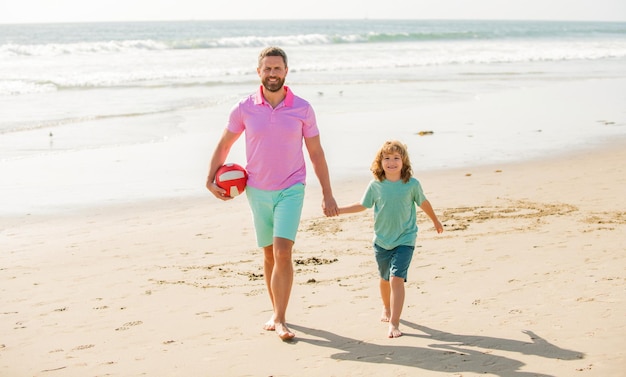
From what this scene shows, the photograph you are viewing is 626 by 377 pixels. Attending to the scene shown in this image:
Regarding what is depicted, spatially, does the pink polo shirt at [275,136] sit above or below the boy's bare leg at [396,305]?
above

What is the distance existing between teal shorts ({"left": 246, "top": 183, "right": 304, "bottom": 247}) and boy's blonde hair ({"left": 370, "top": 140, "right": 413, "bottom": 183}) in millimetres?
515

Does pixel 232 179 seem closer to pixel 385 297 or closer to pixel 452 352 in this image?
pixel 385 297

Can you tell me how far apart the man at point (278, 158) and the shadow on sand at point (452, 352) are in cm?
44

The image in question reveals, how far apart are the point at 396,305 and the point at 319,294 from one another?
42.3 inches

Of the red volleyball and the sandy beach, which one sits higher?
the red volleyball

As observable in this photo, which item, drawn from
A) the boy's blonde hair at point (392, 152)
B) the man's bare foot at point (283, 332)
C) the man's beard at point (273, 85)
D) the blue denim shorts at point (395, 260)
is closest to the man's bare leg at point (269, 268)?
the man's bare foot at point (283, 332)

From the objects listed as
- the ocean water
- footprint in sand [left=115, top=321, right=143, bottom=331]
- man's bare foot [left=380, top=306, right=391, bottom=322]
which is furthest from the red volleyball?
the ocean water

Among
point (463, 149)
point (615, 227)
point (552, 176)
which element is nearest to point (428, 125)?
point (463, 149)

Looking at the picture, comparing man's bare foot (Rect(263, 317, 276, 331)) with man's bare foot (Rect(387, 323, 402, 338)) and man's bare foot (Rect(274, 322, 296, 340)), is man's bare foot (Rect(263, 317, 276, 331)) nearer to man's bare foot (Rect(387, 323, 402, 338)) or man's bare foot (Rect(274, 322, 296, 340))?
man's bare foot (Rect(274, 322, 296, 340))

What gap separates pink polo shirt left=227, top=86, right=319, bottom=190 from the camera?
5156 millimetres

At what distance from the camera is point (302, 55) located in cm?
4150

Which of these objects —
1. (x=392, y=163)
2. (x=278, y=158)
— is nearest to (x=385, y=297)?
(x=392, y=163)

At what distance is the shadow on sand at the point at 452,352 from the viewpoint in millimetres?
4574

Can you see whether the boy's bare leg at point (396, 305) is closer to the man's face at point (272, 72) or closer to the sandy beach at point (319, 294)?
the sandy beach at point (319, 294)
